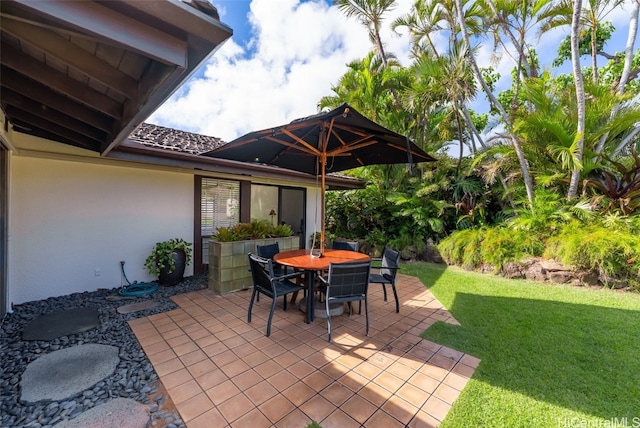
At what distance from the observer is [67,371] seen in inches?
103

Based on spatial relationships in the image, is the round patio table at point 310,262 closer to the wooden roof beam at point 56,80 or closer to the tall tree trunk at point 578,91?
the wooden roof beam at point 56,80

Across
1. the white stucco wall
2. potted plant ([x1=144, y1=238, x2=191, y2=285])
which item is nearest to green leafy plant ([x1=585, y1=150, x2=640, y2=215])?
potted plant ([x1=144, y1=238, x2=191, y2=285])

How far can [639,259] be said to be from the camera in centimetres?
452

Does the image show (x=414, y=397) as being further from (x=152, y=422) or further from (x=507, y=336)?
(x=152, y=422)

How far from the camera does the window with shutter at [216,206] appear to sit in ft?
21.4

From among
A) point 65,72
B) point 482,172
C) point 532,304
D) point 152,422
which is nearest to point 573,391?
point 532,304

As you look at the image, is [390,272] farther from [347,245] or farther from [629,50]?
[629,50]

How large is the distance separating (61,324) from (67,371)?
141 centimetres

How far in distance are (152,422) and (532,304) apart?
547 centimetres

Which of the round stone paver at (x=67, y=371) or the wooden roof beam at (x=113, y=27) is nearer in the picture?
the wooden roof beam at (x=113, y=27)

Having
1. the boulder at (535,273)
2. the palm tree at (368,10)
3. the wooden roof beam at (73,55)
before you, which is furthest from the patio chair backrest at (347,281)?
the palm tree at (368,10)

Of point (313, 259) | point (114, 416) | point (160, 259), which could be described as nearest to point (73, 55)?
point (114, 416)

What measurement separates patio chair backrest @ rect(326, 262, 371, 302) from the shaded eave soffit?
253 cm

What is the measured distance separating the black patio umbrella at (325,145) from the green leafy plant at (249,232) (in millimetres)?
1487
